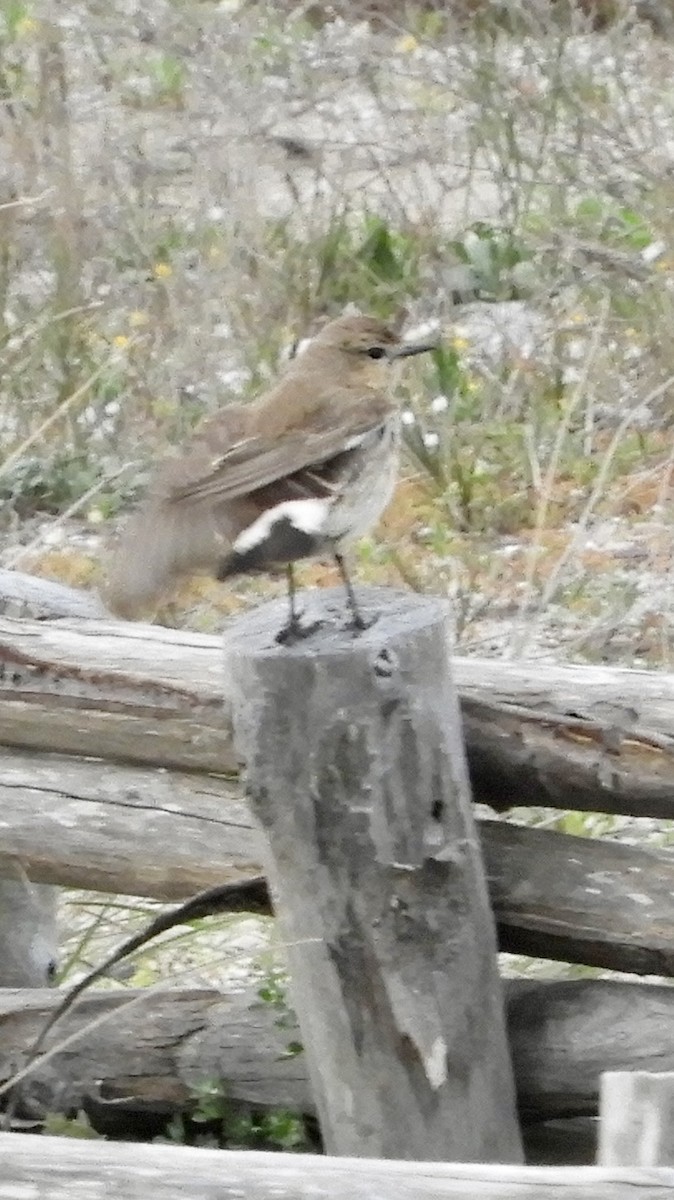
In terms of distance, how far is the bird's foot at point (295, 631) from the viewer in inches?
91.0

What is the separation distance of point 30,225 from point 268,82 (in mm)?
1838

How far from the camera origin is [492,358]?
5.98 metres

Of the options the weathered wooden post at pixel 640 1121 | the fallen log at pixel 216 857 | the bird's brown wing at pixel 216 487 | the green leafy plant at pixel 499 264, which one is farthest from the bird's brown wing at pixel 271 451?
the green leafy plant at pixel 499 264

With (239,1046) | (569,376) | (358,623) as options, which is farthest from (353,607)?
(569,376)

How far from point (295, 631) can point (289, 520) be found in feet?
0.45

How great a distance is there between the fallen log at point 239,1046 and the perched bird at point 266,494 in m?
0.58

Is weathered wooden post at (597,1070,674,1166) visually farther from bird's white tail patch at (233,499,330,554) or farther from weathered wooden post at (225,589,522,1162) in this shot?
bird's white tail patch at (233,499,330,554)

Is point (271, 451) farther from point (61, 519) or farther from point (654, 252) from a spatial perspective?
point (654, 252)

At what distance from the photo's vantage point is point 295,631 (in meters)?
2.34

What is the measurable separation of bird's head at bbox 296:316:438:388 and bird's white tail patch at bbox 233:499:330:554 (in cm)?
37

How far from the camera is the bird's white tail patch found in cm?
228

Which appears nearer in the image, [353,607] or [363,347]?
[353,607]

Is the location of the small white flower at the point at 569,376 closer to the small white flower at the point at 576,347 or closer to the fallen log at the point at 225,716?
the small white flower at the point at 576,347

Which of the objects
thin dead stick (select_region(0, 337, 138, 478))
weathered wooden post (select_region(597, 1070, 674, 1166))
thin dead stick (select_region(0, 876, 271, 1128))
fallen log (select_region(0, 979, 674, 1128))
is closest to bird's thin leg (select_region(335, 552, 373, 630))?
thin dead stick (select_region(0, 876, 271, 1128))
